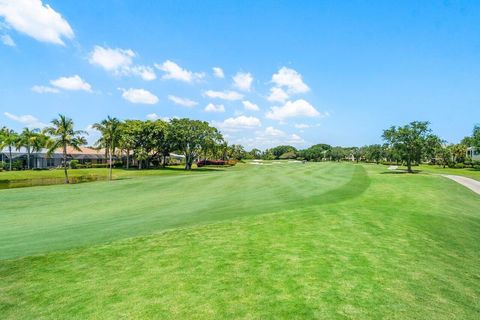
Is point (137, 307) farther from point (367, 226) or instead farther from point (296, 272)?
point (367, 226)

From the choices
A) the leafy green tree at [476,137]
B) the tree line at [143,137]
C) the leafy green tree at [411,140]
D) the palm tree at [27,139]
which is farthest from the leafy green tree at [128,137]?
the leafy green tree at [476,137]

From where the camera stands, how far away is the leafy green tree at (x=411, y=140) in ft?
149

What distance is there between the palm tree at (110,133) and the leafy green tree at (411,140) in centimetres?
4851

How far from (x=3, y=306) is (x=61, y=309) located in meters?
1.17

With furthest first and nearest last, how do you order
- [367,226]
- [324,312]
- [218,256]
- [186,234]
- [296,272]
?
[367,226], [186,234], [218,256], [296,272], [324,312]

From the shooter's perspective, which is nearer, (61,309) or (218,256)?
(61,309)

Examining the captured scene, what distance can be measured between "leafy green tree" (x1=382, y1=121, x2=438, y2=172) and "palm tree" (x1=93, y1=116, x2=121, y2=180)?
159ft

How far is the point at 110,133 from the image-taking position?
6469 centimetres

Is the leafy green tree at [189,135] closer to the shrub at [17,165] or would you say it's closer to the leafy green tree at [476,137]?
the shrub at [17,165]

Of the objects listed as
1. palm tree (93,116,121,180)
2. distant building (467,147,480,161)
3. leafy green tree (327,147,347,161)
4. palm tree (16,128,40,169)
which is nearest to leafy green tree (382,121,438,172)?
palm tree (93,116,121,180)

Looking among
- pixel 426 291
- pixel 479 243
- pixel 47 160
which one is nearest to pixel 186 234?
pixel 426 291

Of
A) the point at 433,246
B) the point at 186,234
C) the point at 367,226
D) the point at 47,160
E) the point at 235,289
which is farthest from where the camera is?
the point at 47,160

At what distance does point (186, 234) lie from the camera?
10.3 m

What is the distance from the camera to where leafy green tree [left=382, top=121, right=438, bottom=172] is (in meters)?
45.3
